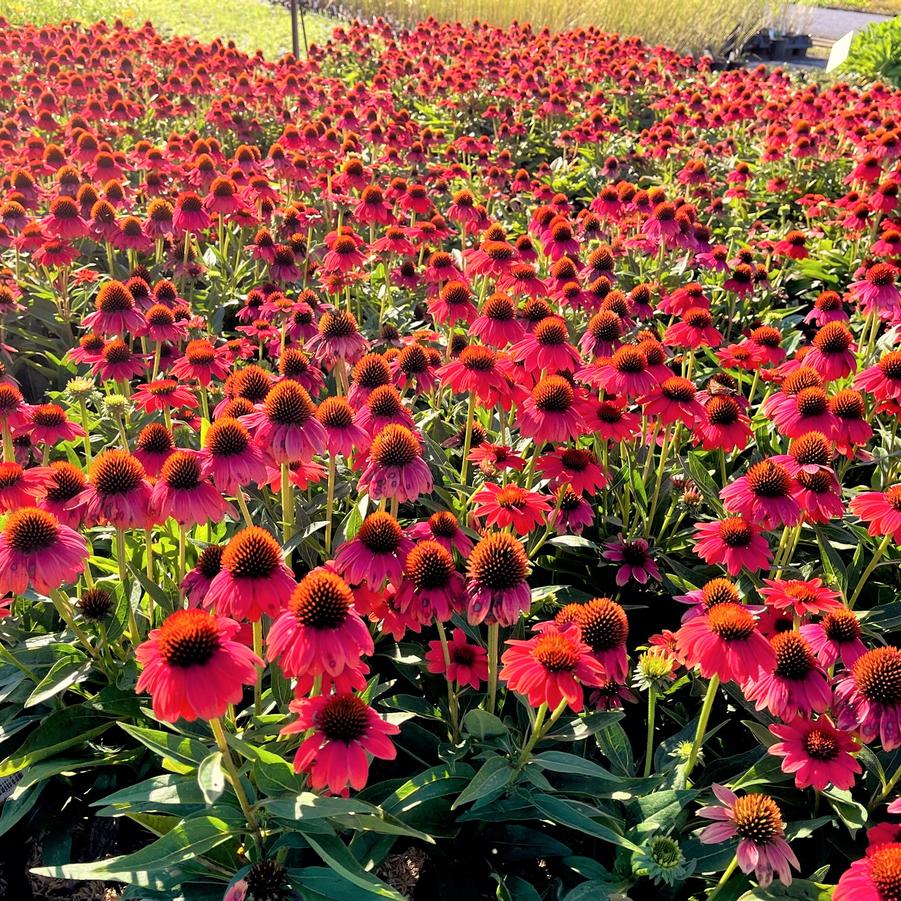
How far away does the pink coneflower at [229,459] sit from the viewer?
2.05 metres

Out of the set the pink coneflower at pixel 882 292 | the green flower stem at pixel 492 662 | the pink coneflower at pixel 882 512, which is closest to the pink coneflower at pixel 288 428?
the green flower stem at pixel 492 662

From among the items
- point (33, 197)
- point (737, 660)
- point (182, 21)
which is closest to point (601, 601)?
point (737, 660)

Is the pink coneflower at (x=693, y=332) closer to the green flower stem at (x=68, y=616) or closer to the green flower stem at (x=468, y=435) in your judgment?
the green flower stem at (x=468, y=435)

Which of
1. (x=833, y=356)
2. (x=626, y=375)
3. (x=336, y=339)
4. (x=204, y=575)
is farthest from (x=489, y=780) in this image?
(x=833, y=356)

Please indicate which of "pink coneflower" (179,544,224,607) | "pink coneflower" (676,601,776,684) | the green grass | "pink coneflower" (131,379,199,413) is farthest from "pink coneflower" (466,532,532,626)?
the green grass

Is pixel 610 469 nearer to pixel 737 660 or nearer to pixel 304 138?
pixel 737 660

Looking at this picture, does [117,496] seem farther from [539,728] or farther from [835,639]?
[835,639]

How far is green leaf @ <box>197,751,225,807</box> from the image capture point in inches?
62.1

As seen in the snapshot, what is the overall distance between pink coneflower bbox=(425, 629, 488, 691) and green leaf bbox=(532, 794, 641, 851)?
37cm

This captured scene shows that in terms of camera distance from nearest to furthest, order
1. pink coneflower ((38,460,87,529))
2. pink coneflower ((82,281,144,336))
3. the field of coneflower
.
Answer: the field of coneflower, pink coneflower ((38,460,87,529)), pink coneflower ((82,281,144,336))

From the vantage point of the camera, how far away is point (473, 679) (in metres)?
2.30

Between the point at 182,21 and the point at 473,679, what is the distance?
1684cm

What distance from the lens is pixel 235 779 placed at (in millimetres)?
1721

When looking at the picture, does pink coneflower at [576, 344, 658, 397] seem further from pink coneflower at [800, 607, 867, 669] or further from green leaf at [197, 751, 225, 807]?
green leaf at [197, 751, 225, 807]
